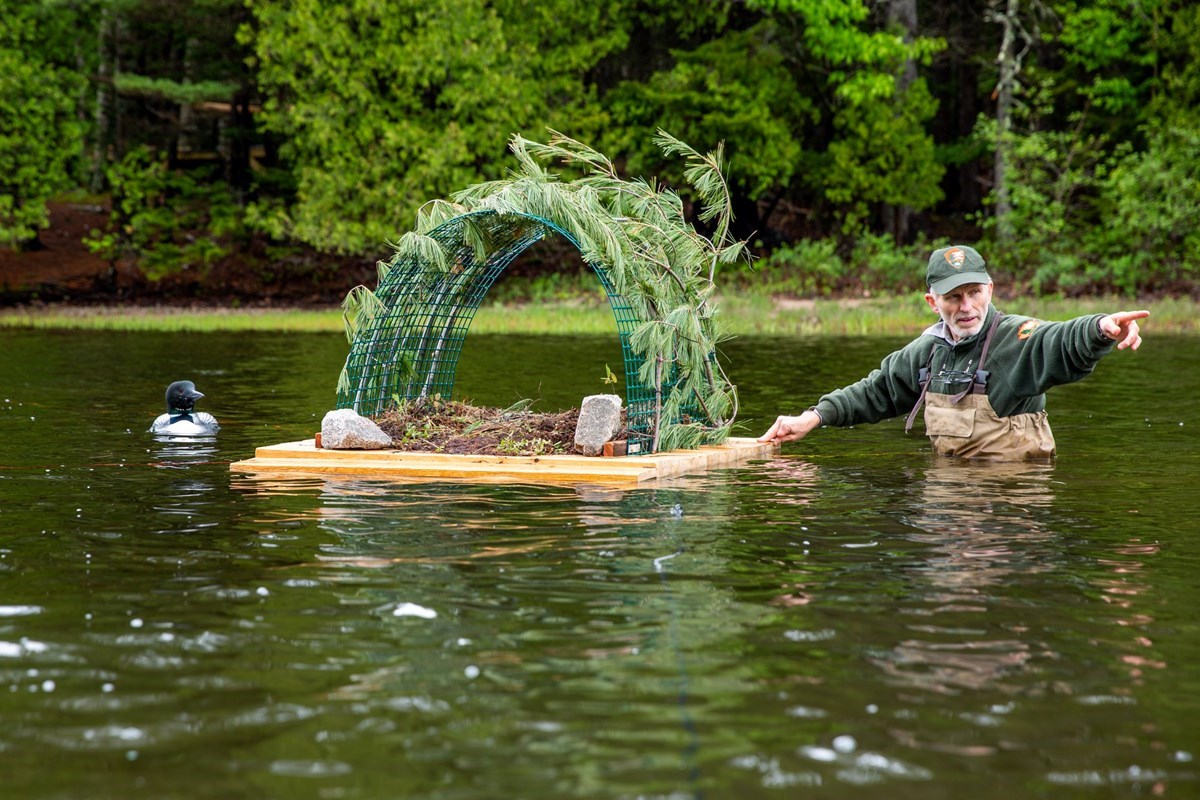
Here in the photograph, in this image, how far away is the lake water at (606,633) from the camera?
4734mm

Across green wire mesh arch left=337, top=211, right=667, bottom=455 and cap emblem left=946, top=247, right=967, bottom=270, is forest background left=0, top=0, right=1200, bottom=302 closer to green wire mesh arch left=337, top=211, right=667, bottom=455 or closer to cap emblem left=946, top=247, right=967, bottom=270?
green wire mesh arch left=337, top=211, right=667, bottom=455

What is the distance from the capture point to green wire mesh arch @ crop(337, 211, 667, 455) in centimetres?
1215

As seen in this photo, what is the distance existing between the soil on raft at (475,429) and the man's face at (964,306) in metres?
3.03

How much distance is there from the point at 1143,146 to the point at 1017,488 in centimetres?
3728

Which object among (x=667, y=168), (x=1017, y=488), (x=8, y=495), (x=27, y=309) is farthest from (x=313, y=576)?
(x=667, y=168)

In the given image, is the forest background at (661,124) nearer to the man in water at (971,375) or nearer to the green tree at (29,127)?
the green tree at (29,127)

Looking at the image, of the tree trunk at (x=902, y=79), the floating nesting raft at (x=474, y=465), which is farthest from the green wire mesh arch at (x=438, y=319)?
the tree trunk at (x=902, y=79)

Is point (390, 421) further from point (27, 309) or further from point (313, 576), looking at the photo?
point (27, 309)

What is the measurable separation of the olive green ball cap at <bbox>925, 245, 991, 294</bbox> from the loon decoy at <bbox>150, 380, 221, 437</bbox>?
22.9 ft

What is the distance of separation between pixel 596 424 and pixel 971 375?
280 centimetres

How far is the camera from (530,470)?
440 inches

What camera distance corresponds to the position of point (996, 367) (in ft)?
35.9

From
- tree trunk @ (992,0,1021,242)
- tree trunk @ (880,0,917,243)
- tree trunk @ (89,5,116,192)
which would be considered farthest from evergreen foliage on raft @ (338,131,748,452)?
tree trunk @ (89,5,116,192)

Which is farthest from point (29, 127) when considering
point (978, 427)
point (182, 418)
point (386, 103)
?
point (978, 427)
